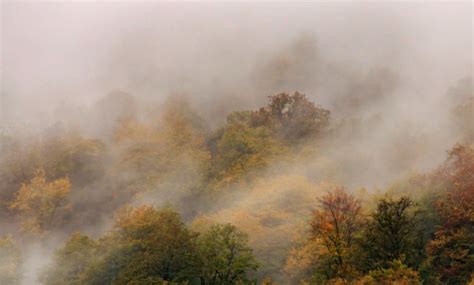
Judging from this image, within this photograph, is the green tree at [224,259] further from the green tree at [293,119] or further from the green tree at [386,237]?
the green tree at [293,119]

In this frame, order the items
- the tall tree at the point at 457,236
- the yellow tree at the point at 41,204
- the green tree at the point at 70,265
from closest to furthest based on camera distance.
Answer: the tall tree at the point at 457,236, the green tree at the point at 70,265, the yellow tree at the point at 41,204

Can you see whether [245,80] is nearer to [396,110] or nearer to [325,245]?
[396,110]

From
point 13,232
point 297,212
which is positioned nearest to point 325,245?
point 297,212

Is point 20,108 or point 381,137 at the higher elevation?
point 20,108

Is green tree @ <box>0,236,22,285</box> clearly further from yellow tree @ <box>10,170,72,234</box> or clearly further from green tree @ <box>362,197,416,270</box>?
green tree @ <box>362,197,416,270</box>

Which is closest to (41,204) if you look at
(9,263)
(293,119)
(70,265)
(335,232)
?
(9,263)

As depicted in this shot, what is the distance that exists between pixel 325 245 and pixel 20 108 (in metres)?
147

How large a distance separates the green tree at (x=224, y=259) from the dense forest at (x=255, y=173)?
0.54 feet

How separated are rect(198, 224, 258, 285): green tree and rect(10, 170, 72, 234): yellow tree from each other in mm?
49669

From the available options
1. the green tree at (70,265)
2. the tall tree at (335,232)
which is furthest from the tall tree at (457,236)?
the green tree at (70,265)

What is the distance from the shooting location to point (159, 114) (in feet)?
464

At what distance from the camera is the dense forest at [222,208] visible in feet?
164

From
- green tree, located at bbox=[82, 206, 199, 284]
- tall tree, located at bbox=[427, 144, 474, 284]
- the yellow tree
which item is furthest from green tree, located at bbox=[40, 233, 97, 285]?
tall tree, located at bbox=[427, 144, 474, 284]

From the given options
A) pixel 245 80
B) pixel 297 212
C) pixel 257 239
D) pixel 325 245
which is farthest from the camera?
pixel 245 80
